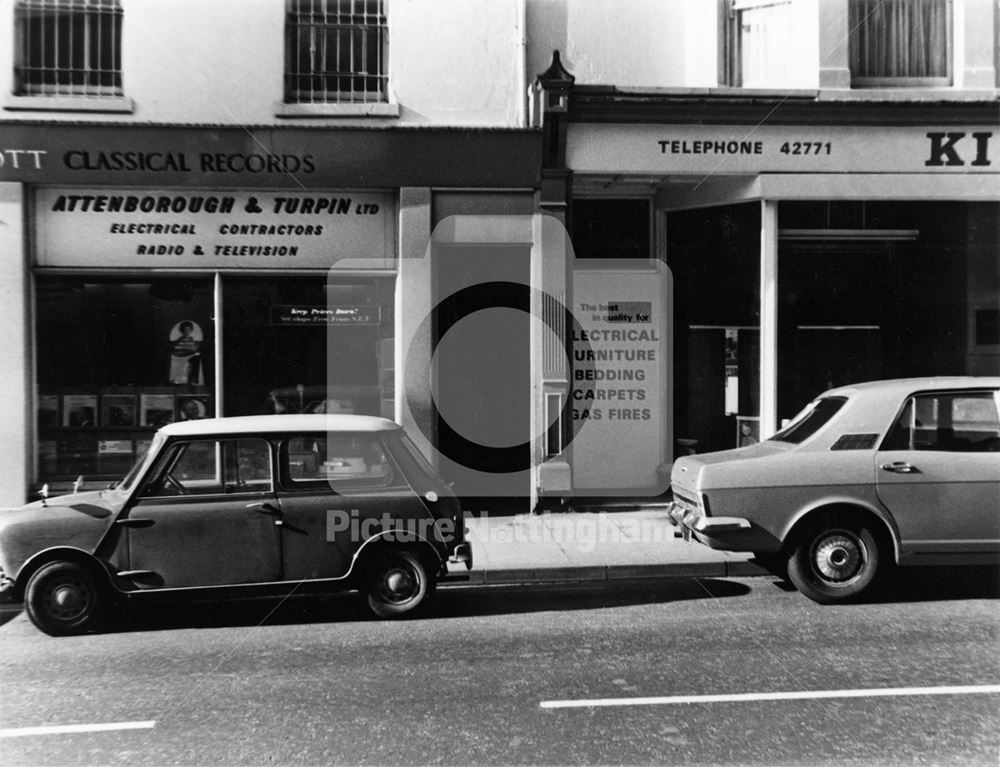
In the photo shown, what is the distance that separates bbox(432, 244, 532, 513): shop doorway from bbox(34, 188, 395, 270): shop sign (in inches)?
38.1

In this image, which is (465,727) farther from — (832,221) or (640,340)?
(832,221)

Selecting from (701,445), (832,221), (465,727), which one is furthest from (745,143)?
(465,727)

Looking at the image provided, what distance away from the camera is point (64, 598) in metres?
6.75

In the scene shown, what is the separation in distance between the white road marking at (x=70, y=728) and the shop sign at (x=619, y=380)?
7.79 meters

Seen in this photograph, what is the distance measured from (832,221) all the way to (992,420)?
519cm

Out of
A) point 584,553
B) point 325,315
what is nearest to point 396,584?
point 584,553

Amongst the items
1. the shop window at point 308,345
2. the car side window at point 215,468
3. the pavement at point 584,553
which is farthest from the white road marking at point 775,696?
the shop window at point 308,345

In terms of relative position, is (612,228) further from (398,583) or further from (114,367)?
(398,583)

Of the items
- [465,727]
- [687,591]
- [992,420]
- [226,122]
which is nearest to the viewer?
[465,727]

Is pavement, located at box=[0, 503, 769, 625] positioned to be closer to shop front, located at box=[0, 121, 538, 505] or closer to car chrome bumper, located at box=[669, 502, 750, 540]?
car chrome bumper, located at box=[669, 502, 750, 540]

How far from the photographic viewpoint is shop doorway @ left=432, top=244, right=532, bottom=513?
11602mm

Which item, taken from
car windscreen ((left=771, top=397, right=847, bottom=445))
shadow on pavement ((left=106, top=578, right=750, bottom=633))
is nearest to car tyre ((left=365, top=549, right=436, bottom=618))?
shadow on pavement ((left=106, top=578, right=750, bottom=633))

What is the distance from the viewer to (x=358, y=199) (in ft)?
37.7

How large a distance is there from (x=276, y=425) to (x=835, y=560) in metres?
4.41
